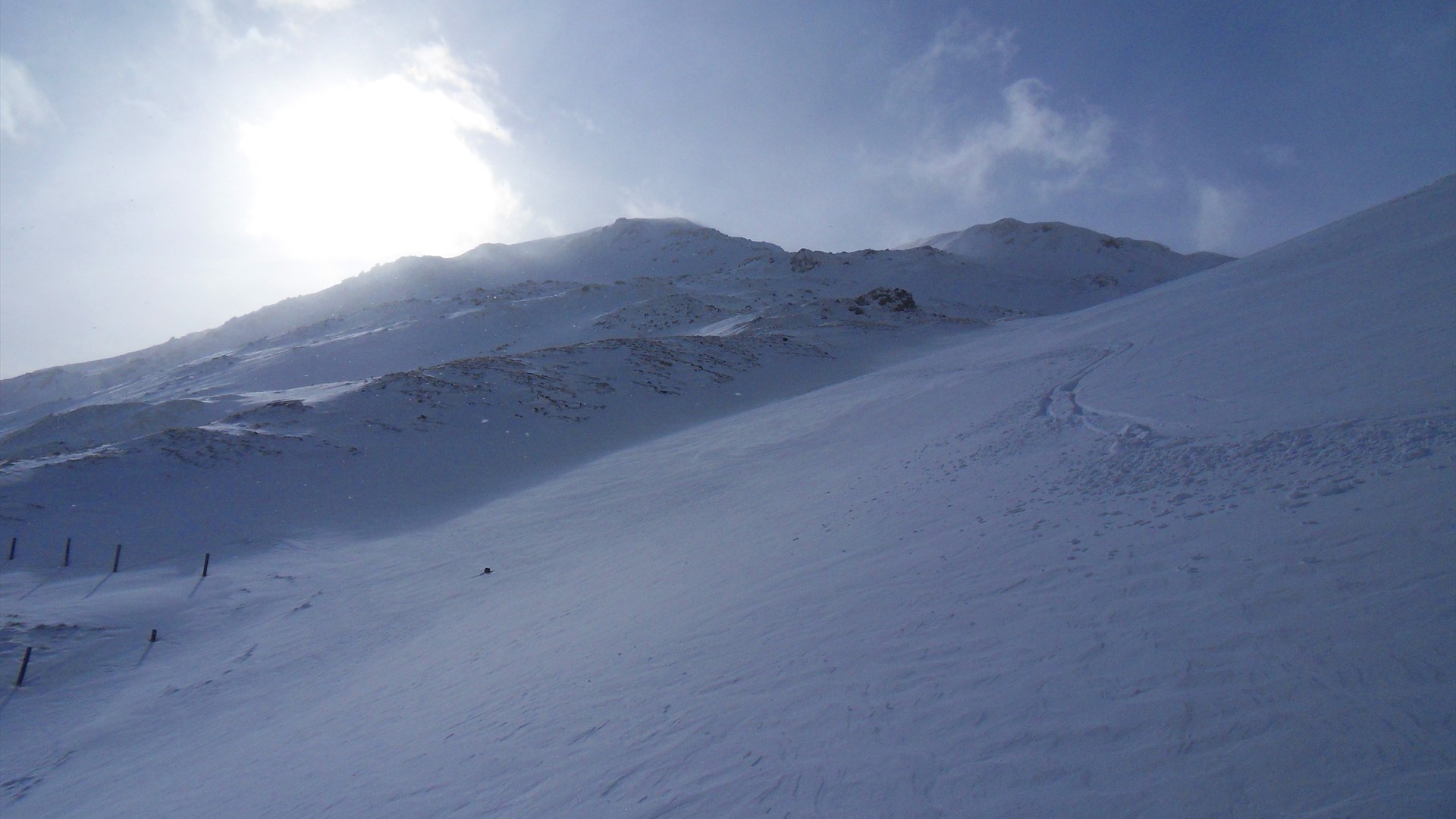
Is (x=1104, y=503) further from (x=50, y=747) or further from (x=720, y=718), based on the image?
(x=50, y=747)

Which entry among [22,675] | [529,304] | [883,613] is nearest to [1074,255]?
[529,304]

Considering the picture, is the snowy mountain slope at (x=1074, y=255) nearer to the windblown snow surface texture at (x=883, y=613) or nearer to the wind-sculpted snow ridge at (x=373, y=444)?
the wind-sculpted snow ridge at (x=373, y=444)

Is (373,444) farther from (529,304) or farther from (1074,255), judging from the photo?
(1074,255)

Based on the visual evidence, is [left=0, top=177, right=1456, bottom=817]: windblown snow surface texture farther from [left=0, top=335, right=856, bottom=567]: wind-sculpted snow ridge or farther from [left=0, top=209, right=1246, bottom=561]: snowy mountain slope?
[left=0, top=209, right=1246, bottom=561]: snowy mountain slope

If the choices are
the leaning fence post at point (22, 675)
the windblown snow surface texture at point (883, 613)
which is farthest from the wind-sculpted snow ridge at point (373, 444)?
the leaning fence post at point (22, 675)

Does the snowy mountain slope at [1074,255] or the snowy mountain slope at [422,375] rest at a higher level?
the snowy mountain slope at [1074,255]

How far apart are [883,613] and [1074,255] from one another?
87.0 meters

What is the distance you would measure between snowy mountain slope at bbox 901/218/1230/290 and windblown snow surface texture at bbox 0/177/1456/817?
2449 inches

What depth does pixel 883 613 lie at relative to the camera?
18.9 feet

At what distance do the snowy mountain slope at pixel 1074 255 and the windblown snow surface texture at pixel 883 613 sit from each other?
6221 centimetres

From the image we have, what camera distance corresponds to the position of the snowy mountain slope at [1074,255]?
7475 centimetres

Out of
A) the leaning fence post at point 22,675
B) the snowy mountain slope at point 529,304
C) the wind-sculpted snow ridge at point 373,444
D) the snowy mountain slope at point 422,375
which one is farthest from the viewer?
the snowy mountain slope at point 529,304

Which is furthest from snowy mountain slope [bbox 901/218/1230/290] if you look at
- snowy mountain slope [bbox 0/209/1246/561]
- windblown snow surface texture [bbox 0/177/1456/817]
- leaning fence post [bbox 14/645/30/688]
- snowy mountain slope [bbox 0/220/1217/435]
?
leaning fence post [bbox 14/645/30/688]

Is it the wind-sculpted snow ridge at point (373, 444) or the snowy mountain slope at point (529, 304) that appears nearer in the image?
the wind-sculpted snow ridge at point (373, 444)
